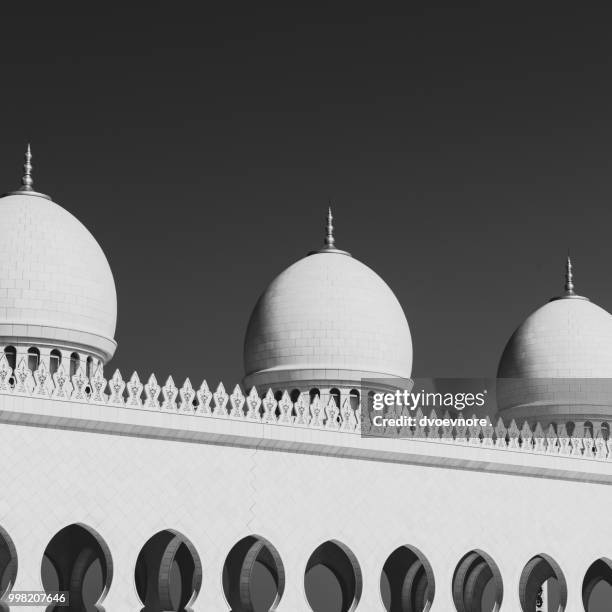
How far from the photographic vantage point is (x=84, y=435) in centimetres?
2427

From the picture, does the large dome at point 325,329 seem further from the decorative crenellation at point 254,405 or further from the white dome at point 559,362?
Answer: the white dome at point 559,362

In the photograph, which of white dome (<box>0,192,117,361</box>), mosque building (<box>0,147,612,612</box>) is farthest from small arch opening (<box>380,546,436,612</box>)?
white dome (<box>0,192,117,361</box>)

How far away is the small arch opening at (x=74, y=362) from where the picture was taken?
93.8ft

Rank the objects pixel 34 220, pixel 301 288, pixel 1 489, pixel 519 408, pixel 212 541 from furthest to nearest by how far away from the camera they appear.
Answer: pixel 519 408 < pixel 301 288 < pixel 34 220 < pixel 212 541 < pixel 1 489

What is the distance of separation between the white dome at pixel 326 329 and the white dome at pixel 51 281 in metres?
4.38

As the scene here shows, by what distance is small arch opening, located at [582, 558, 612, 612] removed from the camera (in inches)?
1403

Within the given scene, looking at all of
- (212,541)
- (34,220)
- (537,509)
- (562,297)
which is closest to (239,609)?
(212,541)

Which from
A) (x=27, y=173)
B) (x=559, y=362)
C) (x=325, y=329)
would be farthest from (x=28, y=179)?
(x=559, y=362)

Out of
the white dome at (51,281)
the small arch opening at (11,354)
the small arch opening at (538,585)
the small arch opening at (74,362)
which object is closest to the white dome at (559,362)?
the small arch opening at (538,585)

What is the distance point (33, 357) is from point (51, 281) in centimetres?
171

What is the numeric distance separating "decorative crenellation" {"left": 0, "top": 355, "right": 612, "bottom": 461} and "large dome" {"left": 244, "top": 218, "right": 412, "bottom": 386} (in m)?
0.71

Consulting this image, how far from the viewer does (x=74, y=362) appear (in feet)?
94.2

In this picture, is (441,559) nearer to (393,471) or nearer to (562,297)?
(393,471)

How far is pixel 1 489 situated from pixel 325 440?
281 inches
